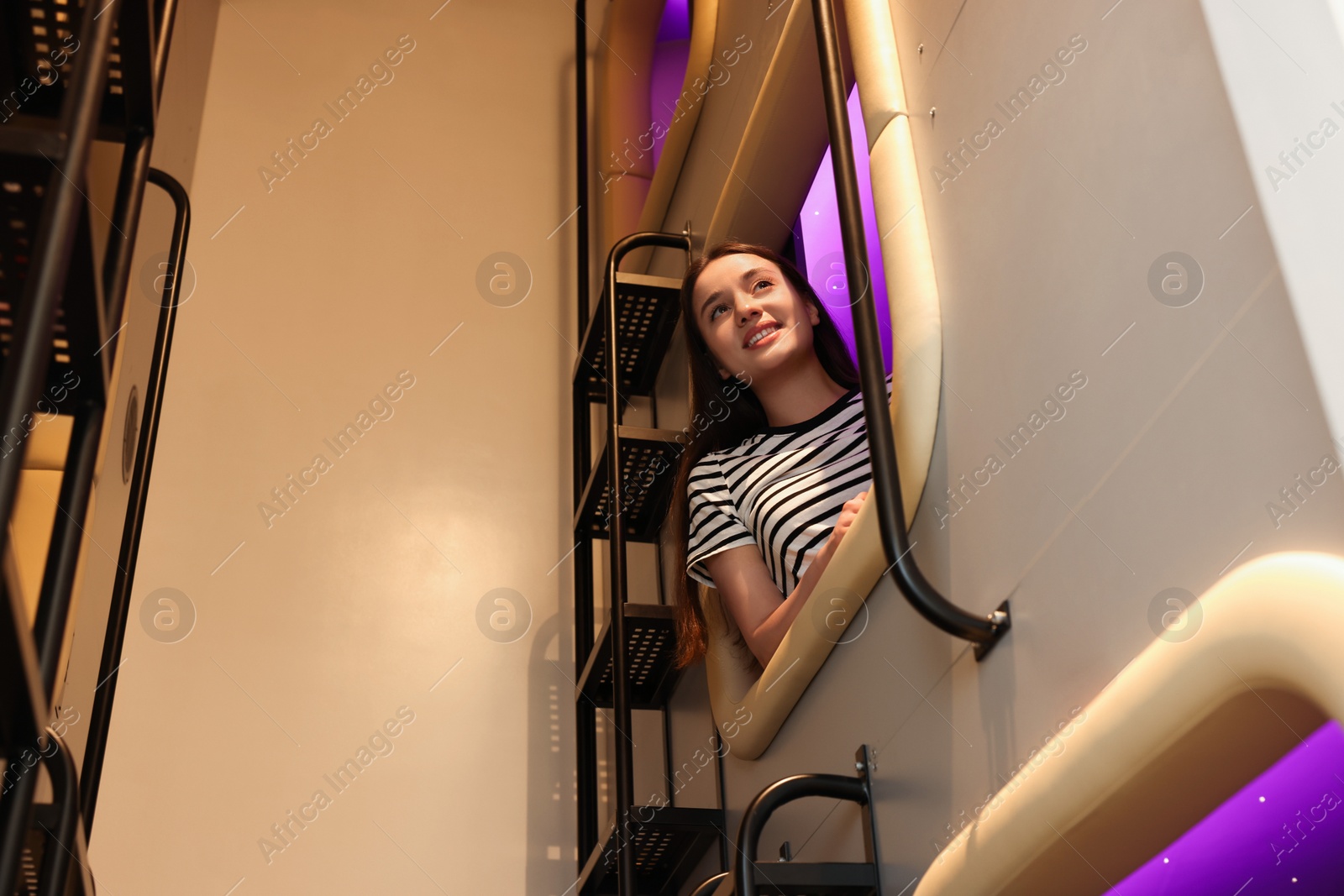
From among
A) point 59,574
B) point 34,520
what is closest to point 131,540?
point 34,520

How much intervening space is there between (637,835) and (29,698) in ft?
4.88

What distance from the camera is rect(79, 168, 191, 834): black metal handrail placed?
1826mm

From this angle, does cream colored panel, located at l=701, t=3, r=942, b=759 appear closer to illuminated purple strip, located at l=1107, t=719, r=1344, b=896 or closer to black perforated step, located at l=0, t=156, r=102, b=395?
illuminated purple strip, located at l=1107, t=719, r=1344, b=896

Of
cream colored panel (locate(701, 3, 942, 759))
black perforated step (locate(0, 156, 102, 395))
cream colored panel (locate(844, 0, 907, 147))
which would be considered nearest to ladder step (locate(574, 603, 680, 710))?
cream colored panel (locate(701, 3, 942, 759))

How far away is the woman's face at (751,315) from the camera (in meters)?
2.13

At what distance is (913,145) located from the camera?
1.62 meters

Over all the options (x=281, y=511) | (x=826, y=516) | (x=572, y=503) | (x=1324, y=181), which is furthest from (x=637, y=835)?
(x=1324, y=181)

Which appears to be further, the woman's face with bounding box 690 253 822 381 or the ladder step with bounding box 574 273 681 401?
the ladder step with bounding box 574 273 681 401

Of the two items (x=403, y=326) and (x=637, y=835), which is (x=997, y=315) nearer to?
(x=637, y=835)

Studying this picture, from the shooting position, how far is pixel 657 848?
2371 mm

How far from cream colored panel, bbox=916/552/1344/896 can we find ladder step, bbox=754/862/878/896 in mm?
377

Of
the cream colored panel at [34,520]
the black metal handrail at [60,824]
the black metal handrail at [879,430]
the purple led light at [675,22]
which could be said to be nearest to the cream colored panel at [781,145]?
the black metal handrail at [879,430]

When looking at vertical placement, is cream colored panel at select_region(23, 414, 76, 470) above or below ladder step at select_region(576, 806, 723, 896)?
above

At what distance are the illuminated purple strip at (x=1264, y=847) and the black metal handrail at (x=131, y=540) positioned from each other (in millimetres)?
1469
